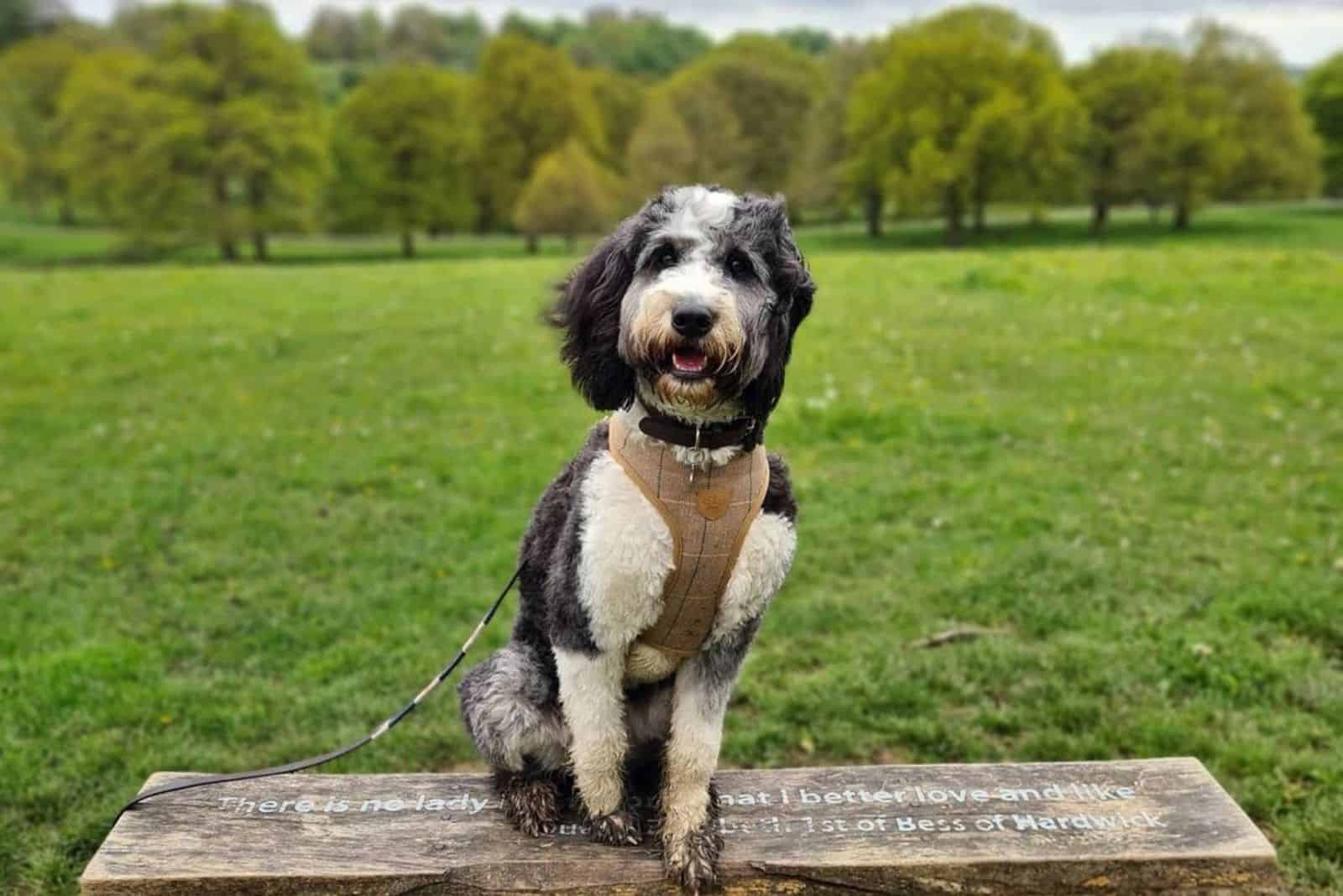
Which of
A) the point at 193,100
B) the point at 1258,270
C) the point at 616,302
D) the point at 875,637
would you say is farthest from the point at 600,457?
the point at 193,100

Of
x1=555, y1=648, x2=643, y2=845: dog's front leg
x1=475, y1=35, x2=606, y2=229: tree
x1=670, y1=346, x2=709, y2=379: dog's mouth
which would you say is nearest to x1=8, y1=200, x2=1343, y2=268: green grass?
x1=475, y1=35, x2=606, y2=229: tree

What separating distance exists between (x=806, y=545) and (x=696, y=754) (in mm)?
3987

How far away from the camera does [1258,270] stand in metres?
17.6

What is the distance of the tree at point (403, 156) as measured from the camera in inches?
1721

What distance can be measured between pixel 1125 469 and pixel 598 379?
6698mm

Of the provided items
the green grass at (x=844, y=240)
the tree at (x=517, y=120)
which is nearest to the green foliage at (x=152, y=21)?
the green grass at (x=844, y=240)

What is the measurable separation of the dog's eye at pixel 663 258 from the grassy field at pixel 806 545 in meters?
3.01

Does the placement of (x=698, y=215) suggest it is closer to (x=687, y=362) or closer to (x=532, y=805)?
(x=687, y=362)

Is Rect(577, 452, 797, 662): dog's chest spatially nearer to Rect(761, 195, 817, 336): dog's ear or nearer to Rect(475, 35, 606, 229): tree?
Rect(761, 195, 817, 336): dog's ear

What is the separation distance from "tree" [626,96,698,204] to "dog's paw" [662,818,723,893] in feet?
134

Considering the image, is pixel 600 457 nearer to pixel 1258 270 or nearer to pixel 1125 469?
pixel 1125 469

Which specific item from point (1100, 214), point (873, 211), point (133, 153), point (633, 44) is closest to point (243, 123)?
point (133, 153)

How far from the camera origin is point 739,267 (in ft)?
9.75

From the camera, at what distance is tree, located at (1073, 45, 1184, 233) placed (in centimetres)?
4219
